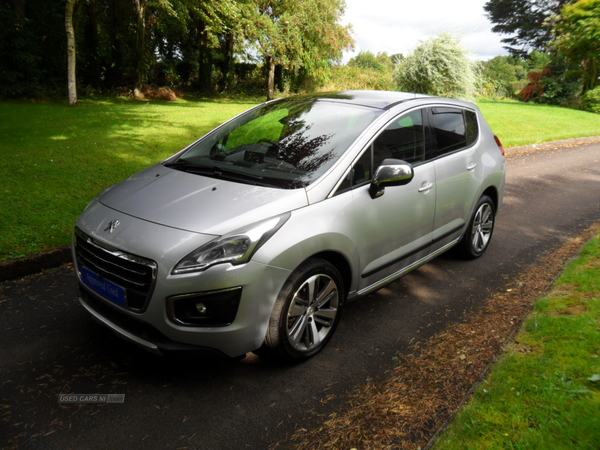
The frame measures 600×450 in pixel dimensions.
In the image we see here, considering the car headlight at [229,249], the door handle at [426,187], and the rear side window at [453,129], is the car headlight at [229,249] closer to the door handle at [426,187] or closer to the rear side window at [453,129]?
the door handle at [426,187]

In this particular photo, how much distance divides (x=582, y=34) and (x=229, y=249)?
30.3 metres

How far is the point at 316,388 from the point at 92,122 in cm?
1185

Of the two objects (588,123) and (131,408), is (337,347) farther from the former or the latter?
(588,123)

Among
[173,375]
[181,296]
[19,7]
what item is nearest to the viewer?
[181,296]

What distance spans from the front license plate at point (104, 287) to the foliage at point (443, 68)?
51.6ft

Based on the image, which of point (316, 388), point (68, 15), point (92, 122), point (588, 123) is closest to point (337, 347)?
point (316, 388)

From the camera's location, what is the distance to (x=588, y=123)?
2067cm

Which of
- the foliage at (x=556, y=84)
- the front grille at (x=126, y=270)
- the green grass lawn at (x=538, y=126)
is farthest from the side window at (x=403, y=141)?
the foliage at (x=556, y=84)

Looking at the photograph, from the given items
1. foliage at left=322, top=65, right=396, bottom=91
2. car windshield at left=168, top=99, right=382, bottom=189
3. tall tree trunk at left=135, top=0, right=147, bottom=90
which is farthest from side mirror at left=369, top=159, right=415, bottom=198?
foliage at left=322, top=65, right=396, bottom=91

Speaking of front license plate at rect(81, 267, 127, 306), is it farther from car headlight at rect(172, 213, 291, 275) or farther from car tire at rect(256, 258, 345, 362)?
car tire at rect(256, 258, 345, 362)

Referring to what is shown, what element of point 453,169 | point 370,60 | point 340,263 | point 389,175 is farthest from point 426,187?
point 370,60

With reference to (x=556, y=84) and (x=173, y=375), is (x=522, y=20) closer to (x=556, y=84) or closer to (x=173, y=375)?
(x=556, y=84)

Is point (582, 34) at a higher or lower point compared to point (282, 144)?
higher

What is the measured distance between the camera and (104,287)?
2938mm
